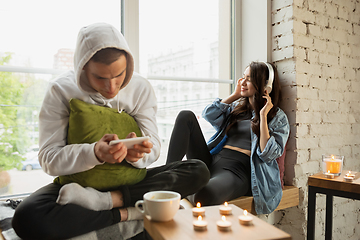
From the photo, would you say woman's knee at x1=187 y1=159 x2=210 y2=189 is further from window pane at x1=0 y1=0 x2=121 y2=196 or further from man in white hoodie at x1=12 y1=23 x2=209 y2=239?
window pane at x1=0 y1=0 x2=121 y2=196

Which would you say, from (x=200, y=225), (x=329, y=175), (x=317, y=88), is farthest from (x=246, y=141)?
(x=200, y=225)

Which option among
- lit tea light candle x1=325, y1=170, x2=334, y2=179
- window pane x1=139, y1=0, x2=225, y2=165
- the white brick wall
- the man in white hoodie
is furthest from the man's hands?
the white brick wall

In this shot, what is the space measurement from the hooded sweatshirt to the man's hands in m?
0.03

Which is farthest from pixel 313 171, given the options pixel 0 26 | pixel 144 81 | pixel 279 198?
pixel 0 26

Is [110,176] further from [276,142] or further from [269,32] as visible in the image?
[269,32]

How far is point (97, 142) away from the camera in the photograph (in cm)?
112

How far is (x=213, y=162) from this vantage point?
1822 mm

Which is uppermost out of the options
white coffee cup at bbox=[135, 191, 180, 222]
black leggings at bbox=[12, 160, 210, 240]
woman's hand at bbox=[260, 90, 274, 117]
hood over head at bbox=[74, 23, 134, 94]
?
hood over head at bbox=[74, 23, 134, 94]

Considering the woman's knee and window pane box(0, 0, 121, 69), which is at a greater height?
window pane box(0, 0, 121, 69)

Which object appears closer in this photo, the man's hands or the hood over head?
the man's hands

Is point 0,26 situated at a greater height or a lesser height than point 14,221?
greater

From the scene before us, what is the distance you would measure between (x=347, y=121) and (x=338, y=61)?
18.3 inches

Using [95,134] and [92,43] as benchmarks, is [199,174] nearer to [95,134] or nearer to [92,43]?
[95,134]

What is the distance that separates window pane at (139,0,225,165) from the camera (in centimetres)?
189
